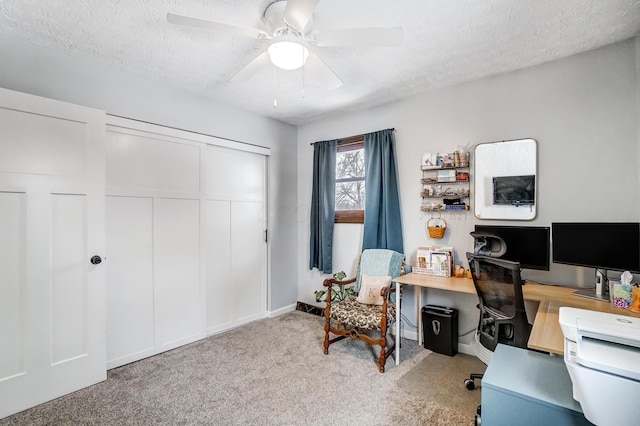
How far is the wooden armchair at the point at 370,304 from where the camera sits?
264cm

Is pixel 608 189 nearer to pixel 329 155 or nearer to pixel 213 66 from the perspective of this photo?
pixel 329 155

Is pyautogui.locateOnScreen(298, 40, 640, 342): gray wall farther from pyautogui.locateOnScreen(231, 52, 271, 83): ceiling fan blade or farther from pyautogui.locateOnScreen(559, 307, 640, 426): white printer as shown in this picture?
pyautogui.locateOnScreen(231, 52, 271, 83): ceiling fan blade

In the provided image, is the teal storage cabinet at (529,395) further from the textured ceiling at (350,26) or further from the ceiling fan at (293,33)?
the textured ceiling at (350,26)

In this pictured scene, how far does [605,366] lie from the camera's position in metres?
1.01

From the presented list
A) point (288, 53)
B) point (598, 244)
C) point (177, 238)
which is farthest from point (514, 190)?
point (177, 238)

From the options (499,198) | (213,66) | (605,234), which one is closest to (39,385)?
(213,66)

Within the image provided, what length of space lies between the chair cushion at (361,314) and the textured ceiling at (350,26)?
2087 millimetres

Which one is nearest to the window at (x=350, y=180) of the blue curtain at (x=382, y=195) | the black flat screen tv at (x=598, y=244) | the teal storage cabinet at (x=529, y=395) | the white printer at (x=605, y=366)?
the blue curtain at (x=382, y=195)

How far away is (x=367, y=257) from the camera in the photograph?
3291 millimetres

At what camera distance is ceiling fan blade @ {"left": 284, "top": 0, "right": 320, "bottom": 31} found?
4.98 ft

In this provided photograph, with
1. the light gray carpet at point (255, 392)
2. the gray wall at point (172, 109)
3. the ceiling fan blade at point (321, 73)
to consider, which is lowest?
the light gray carpet at point (255, 392)

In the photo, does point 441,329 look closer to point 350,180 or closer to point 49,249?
point 350,180

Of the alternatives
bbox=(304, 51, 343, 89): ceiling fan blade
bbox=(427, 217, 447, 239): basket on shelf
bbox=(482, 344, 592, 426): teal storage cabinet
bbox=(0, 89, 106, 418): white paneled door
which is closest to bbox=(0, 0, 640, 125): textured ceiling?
bbox=(304, 51, 343, 89): ceiling fan blade

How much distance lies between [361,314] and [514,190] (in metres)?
1.68
